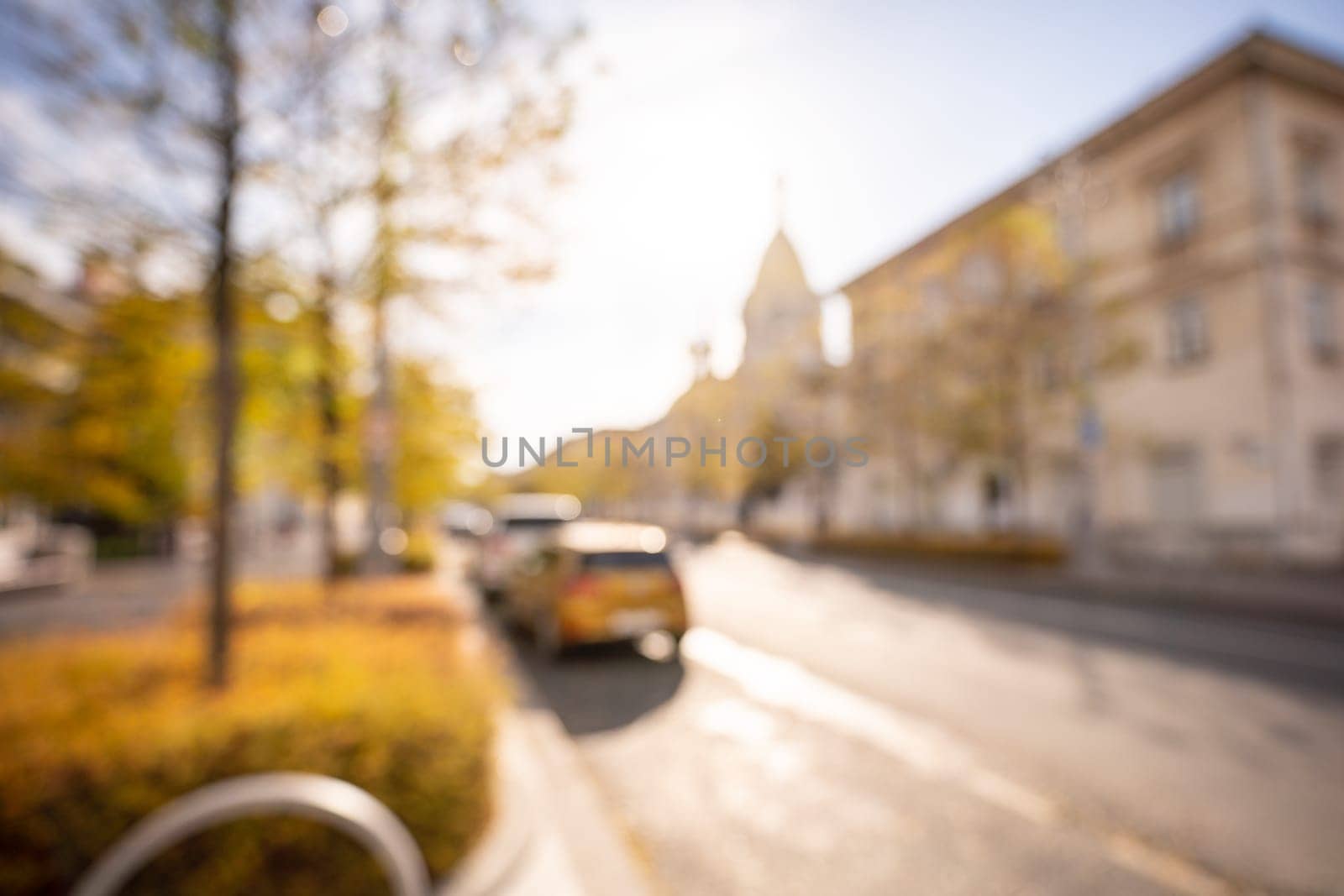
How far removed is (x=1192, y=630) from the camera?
966 centimetres

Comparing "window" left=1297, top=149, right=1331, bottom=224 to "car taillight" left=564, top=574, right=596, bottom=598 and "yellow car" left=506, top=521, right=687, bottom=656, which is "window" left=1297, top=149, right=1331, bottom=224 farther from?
"car taillight" left=564, top=574, right=596, bottom=598

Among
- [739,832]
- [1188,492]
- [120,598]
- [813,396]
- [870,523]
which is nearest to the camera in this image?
[739,832]

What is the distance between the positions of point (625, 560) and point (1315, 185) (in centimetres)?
2305

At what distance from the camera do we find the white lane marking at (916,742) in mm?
3426

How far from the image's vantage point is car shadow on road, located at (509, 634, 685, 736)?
627 centimetres

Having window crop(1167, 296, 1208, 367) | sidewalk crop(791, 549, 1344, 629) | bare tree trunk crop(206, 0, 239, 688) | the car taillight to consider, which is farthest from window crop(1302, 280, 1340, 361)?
bare tree trunk crop(206, 0, 239, 688)

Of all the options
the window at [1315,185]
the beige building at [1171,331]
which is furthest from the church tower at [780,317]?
the window at [1315,185]

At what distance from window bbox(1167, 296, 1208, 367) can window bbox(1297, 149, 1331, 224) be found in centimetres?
342

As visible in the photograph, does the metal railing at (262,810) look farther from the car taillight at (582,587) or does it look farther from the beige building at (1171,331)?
the beige building at (1171,331)

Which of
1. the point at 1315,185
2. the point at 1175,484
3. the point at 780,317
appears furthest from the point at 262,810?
the point at 1315,185

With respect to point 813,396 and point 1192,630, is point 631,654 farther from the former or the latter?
point 813,396

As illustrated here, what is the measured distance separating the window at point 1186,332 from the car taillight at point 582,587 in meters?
20.0

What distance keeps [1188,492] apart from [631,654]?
18.9m

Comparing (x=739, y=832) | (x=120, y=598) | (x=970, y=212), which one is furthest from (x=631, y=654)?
(x=970, y=212)
